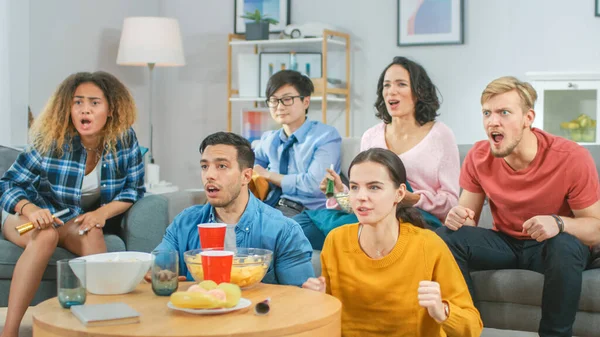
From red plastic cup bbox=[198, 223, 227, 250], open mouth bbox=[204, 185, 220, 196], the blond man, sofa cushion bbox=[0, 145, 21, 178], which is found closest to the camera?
red plastic cup bbox=[198, 223, 227, 250]

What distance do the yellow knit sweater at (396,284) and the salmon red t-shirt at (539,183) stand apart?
705 millimetres

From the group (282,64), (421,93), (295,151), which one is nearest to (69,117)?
(295,151)

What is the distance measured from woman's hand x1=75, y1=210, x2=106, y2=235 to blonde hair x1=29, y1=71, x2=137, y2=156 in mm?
285

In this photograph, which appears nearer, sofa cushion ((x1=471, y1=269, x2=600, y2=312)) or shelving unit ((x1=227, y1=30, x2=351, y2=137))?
sofa cushion ((x1=471, y1=269, x2=600, y2=312))

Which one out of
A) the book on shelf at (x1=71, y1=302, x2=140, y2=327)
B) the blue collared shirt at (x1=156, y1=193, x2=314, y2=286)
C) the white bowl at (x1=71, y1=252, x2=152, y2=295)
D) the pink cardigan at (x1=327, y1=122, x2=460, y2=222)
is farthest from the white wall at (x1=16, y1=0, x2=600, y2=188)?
the book on shelf at (x1=71, y1=302, x2=140, y2=327)

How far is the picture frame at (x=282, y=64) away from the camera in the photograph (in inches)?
221

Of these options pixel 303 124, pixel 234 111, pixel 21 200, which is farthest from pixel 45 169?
pixel 234 111

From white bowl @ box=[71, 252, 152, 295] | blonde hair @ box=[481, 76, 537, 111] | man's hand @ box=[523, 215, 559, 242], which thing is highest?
blonde hair @ box=[481, 76, 537, 111]

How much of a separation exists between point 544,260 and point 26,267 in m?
1.81

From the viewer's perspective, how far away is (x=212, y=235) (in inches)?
81.6

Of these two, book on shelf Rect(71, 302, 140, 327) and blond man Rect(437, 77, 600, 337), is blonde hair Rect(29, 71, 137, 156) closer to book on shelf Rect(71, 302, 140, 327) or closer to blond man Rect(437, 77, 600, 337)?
blond man Rect(437, 77, 600, 337)

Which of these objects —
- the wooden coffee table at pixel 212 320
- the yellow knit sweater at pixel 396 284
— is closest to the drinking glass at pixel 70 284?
the wooden coffee table at pixel 212 320

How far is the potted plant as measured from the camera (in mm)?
5648

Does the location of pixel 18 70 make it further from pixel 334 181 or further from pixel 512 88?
pixel 512 88
